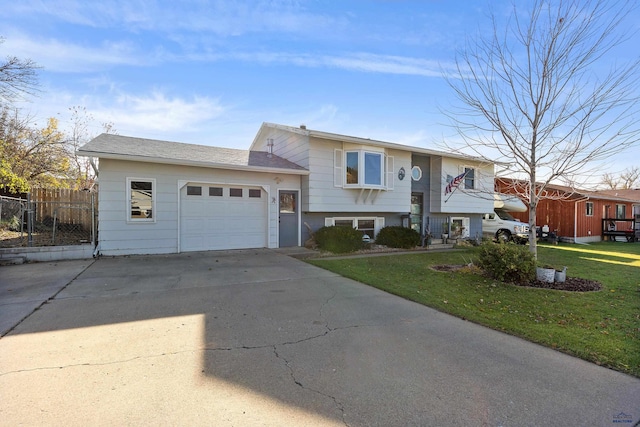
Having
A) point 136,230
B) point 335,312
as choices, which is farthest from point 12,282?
point 335,312

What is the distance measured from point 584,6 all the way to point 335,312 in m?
7.87

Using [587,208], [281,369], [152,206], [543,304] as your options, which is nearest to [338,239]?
[152,206]

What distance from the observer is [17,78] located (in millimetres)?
10359

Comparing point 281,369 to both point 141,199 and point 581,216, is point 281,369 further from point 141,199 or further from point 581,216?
point 581,216

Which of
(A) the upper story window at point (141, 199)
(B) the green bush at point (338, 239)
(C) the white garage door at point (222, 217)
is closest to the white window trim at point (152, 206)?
(A) the upper story window at point (141, 199)

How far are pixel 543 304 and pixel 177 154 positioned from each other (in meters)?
10.6

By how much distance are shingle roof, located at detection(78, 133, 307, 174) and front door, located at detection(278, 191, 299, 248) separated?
1.18 m

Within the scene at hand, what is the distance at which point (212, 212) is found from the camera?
1095 cm

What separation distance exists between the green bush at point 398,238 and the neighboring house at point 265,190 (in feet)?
3.01

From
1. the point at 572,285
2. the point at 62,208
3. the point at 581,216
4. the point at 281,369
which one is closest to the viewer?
the point at 281,369

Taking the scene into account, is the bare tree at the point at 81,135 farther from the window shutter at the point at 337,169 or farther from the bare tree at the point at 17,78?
the window shutter at the point at 337,169

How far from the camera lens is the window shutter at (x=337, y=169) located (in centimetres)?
1234

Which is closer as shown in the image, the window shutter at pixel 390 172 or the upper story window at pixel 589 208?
the window shutter at pixel 390 172

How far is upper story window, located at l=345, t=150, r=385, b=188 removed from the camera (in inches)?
486
